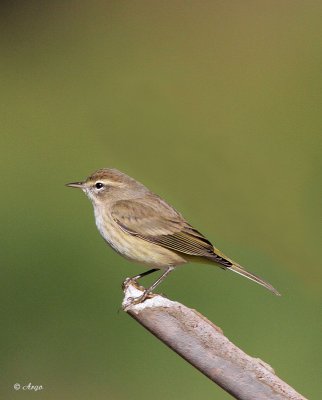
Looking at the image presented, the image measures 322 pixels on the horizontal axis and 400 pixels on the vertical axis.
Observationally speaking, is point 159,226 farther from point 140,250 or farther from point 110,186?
point 110,186

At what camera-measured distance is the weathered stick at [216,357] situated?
3113mm

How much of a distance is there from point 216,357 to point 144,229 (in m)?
2.02

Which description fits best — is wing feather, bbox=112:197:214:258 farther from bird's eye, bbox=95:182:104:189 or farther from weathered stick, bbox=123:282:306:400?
weathered stick, bbox=123:282:306:400

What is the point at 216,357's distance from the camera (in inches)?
125

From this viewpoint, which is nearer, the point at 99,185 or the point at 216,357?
the point at 216,357

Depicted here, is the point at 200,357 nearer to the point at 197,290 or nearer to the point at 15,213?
the point at 197,290

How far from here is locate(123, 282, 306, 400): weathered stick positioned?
123 inches

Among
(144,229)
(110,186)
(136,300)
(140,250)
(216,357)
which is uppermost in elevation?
(110,186)

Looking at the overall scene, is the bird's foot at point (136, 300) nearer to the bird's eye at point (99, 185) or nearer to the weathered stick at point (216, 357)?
the weathered stick at point (216, 357)

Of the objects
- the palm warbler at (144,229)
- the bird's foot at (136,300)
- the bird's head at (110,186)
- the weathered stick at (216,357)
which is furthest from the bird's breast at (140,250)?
the weathered stick at (216,357)

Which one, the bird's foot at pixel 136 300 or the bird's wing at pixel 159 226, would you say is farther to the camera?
the bird's wing at pixel 159 226

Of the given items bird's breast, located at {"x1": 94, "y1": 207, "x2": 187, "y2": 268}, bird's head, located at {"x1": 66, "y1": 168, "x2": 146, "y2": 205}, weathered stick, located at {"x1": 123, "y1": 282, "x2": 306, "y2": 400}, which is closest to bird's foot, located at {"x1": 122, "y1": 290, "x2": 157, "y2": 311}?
weathered stick, located at {"x1": 123, "y1": 282, "x2": 306, "y2": 400}

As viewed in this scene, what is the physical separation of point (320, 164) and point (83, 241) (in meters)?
3.12

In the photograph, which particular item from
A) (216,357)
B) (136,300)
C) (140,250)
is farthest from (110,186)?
(216,357)
